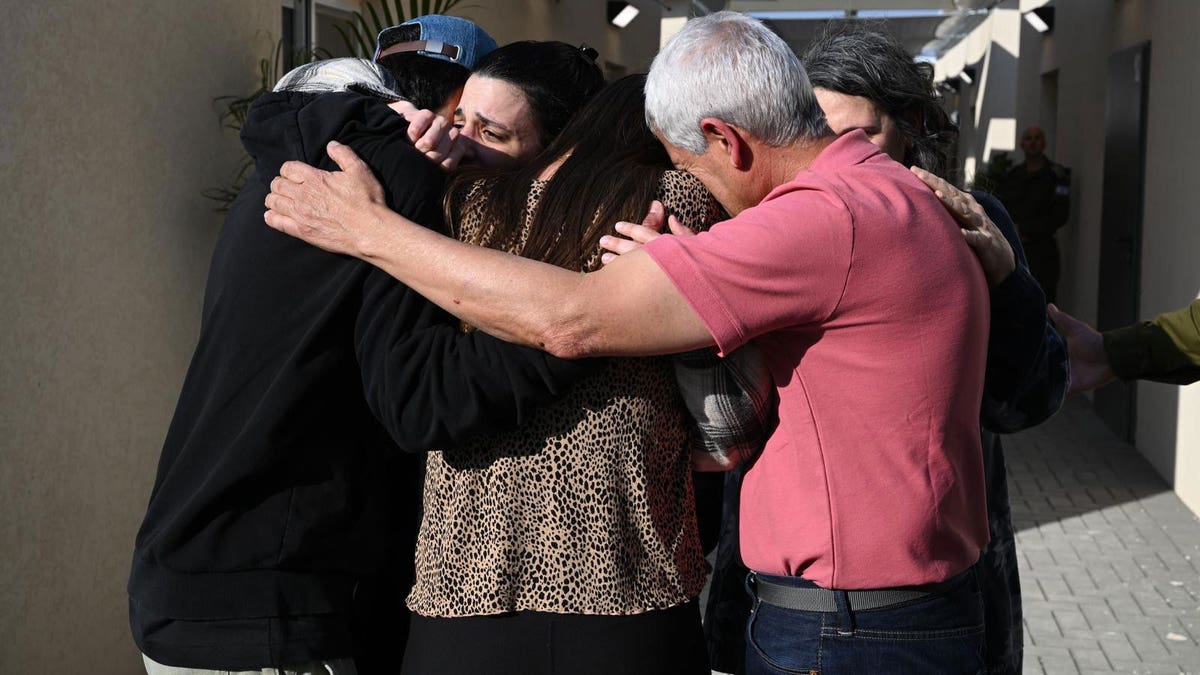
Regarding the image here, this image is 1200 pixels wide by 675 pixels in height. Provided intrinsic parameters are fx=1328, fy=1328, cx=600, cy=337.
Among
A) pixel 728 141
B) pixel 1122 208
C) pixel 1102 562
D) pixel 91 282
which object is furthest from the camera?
pixel 1122 208

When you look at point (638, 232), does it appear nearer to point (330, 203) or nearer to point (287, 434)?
point (330, 203)

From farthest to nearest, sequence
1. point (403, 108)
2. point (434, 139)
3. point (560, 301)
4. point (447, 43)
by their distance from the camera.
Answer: point (447, 43) → point (403, 108) → point (434, 139) → point (560, 301)

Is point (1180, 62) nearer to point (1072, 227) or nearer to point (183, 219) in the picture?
point (1072, 227)

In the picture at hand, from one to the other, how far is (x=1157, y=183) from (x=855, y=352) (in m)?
7.68

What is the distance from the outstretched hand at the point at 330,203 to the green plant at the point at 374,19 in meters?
3.40

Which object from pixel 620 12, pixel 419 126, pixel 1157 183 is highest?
pixel 620 12

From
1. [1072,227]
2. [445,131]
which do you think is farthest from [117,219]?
[1072,227]

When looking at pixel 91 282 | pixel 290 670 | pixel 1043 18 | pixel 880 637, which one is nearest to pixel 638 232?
pixel 880 637

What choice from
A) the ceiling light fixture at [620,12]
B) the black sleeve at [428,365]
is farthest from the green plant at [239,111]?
the ceiling light fixture at [620,12]

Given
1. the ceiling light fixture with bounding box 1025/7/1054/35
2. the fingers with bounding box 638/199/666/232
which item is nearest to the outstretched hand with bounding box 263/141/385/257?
the fingers with bounding box 638/199/666/232

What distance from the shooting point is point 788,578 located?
1955 mm

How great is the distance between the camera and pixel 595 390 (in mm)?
1818

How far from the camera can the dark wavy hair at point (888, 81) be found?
2.51 m

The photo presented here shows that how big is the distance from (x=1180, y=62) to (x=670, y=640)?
742 cm
